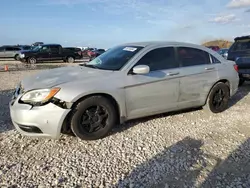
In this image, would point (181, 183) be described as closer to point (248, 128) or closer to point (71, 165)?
point (71, 165)

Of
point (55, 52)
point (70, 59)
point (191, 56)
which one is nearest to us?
point (191, 56)

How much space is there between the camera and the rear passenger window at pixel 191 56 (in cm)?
485

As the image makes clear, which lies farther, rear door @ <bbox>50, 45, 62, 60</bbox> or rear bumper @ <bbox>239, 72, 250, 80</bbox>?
rear door @ <bbox>50, 45, 62, 60</bbox>

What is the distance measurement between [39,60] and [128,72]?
788 inches

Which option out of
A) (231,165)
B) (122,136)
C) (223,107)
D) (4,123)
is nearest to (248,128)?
(223,107)

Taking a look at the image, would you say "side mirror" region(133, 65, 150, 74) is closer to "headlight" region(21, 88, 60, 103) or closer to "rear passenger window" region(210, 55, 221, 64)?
"headlight" region(21, 88, 60, 103)

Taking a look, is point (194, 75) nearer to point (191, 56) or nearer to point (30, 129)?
point (191, 56)

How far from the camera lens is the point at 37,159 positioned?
3.31 m

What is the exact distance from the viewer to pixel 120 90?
157 inches

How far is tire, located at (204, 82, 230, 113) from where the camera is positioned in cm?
523

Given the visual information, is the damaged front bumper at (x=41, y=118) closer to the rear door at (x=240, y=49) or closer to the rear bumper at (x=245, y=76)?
the rear bumper at (x=245, y=76)

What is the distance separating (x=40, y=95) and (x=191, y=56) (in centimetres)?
305

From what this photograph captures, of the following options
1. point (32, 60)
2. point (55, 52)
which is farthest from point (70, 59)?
point (32, 60)

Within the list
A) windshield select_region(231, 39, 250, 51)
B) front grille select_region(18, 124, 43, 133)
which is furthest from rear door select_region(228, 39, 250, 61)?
front grille select_region(18, 124, 43, 133)
